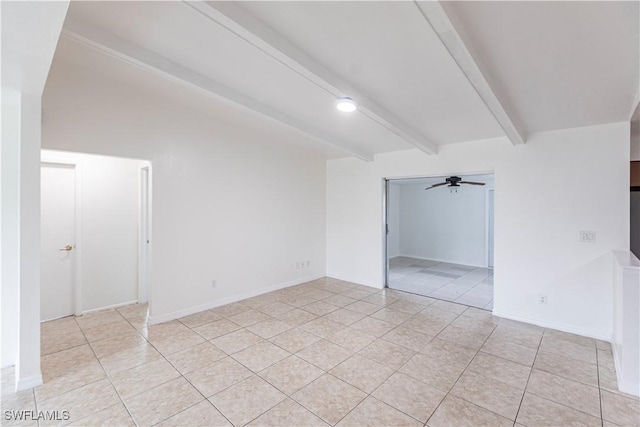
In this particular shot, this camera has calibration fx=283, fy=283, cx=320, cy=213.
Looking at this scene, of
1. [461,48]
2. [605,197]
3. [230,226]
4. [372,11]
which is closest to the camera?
[372,11]

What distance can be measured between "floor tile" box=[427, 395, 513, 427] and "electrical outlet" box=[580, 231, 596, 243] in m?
2.57

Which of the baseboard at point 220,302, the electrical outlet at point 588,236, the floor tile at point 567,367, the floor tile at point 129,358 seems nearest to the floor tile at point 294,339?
the floor tile at point 129,358

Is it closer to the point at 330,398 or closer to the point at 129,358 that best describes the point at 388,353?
the point at 330,398

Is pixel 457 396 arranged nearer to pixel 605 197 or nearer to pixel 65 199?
pixel 605 197

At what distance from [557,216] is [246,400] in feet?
13.3

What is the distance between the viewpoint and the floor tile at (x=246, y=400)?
2051mm

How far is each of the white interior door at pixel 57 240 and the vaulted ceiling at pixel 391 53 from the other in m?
1.68

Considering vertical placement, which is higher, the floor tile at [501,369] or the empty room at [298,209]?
the empty room at [298,209]

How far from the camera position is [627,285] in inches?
93.8

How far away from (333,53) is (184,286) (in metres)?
3.45

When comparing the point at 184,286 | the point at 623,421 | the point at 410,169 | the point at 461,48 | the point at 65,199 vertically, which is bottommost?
the point at 623,421

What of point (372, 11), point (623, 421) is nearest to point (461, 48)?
point (372, 11)

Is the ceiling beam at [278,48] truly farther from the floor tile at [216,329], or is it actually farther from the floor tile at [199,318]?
the floor tile at [199,318]

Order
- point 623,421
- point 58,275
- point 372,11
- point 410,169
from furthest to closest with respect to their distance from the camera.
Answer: point 410,169 < point 58,275 < point 623,421 < point 372,11
